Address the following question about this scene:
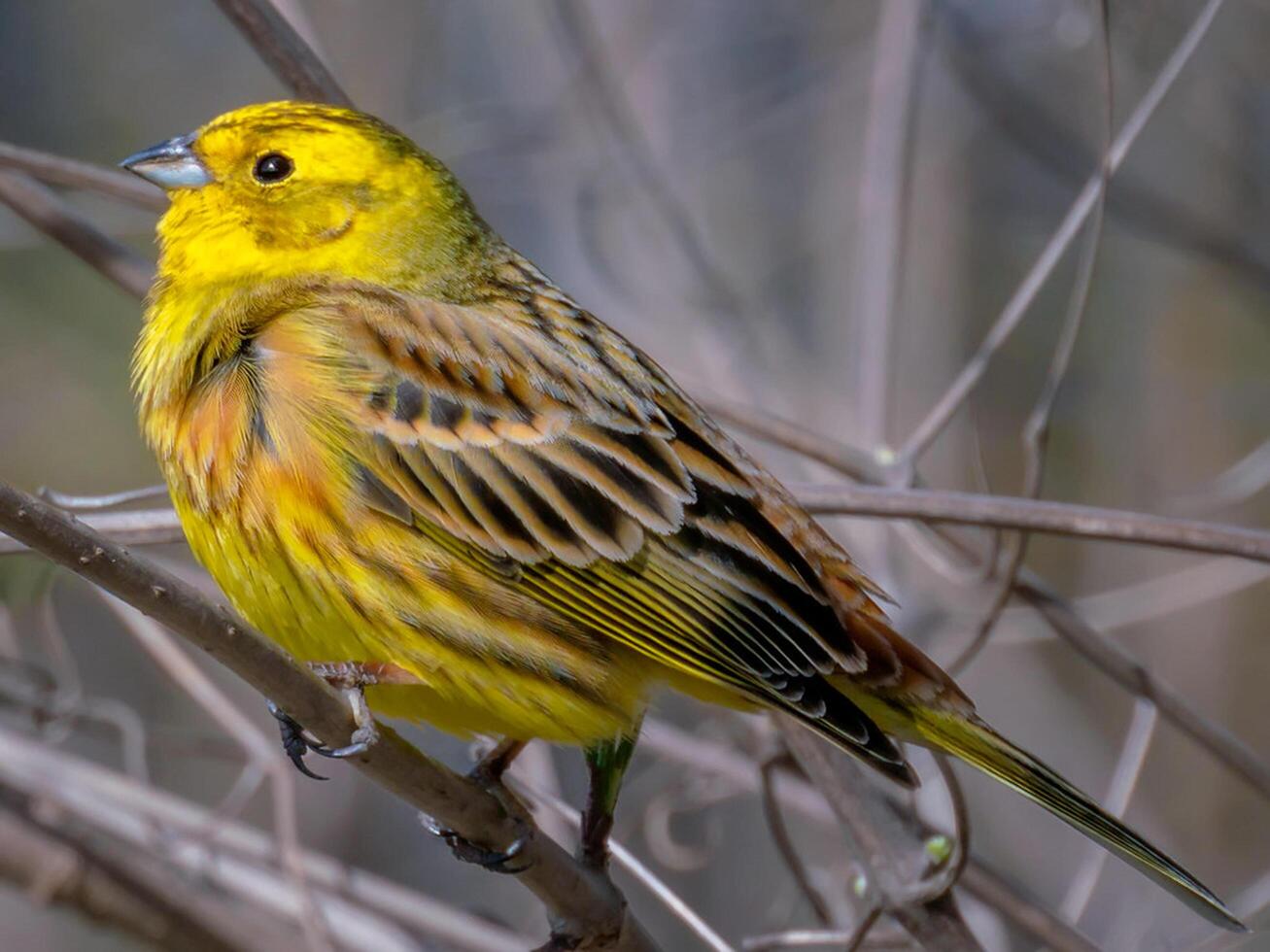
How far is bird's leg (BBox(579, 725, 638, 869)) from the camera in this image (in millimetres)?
2929

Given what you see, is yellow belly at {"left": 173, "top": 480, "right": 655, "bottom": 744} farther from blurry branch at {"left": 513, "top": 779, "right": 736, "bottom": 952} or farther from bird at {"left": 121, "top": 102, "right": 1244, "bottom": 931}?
blurry branch at {"left": 513, "top": 779, "right": 736, "bottom": 952}

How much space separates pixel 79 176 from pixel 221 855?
1519 millimetres

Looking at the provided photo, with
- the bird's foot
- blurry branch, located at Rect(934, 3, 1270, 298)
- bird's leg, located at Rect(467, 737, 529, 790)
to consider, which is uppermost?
blurry branch, located at Rect(934, 3, 1270, 298)

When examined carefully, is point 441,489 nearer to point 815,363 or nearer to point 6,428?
point 815,363

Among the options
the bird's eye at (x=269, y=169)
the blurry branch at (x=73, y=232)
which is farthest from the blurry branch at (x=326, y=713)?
the blurry branch at (x=73, y=232)

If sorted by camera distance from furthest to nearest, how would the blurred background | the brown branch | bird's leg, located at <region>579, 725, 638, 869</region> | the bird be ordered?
the blurred background → bird's leg, located at <region>579, 725, 638, 869</region> → the bird → the brown branch

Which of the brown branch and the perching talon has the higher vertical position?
the brown branch

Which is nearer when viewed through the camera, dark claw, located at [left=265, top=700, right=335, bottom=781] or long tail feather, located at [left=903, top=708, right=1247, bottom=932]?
dark claw, located at [left=265, top=700, right=335, bottom=781]

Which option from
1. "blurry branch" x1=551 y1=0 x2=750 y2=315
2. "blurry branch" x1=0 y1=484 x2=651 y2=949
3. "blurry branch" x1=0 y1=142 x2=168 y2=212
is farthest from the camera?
"blurry branch" x1=551 y1=0 x2=750 y2=315

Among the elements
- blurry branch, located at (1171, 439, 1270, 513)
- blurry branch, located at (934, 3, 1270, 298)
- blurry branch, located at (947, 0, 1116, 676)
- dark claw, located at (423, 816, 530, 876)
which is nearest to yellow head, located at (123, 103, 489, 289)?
dark claw, located at (423, 816, 530, 876)

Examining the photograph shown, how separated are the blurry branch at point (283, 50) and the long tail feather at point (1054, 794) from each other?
5.83ft

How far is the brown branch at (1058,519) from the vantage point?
8.83ft

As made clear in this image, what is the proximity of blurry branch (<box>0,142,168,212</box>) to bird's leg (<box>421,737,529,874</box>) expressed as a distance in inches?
55.6

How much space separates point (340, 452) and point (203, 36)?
18.0 feet
